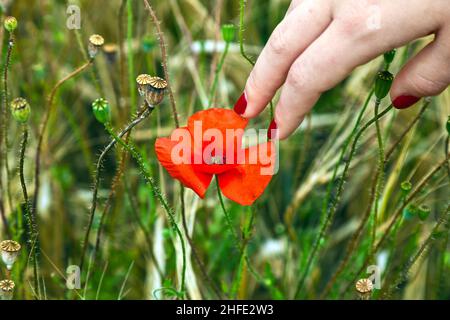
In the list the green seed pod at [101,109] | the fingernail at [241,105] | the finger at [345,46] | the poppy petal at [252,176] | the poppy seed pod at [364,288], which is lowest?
the poppy seed pod at [364,288]

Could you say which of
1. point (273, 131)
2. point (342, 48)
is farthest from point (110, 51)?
point (342, 48)

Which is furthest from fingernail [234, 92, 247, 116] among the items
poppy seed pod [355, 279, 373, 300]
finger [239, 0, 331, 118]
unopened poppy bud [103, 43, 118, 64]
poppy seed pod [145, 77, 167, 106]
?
unopened poppy bud [103, 43, 118, 64]

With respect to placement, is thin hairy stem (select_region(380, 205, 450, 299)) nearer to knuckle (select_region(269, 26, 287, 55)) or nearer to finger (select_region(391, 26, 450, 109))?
finger (select_region(391, 26, 450, 109))

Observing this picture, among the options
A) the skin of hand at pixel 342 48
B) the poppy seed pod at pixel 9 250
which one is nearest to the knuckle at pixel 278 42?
the skin of hand at pixel 342 48

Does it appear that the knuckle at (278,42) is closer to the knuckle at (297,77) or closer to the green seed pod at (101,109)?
the knuckle at (297,77)
